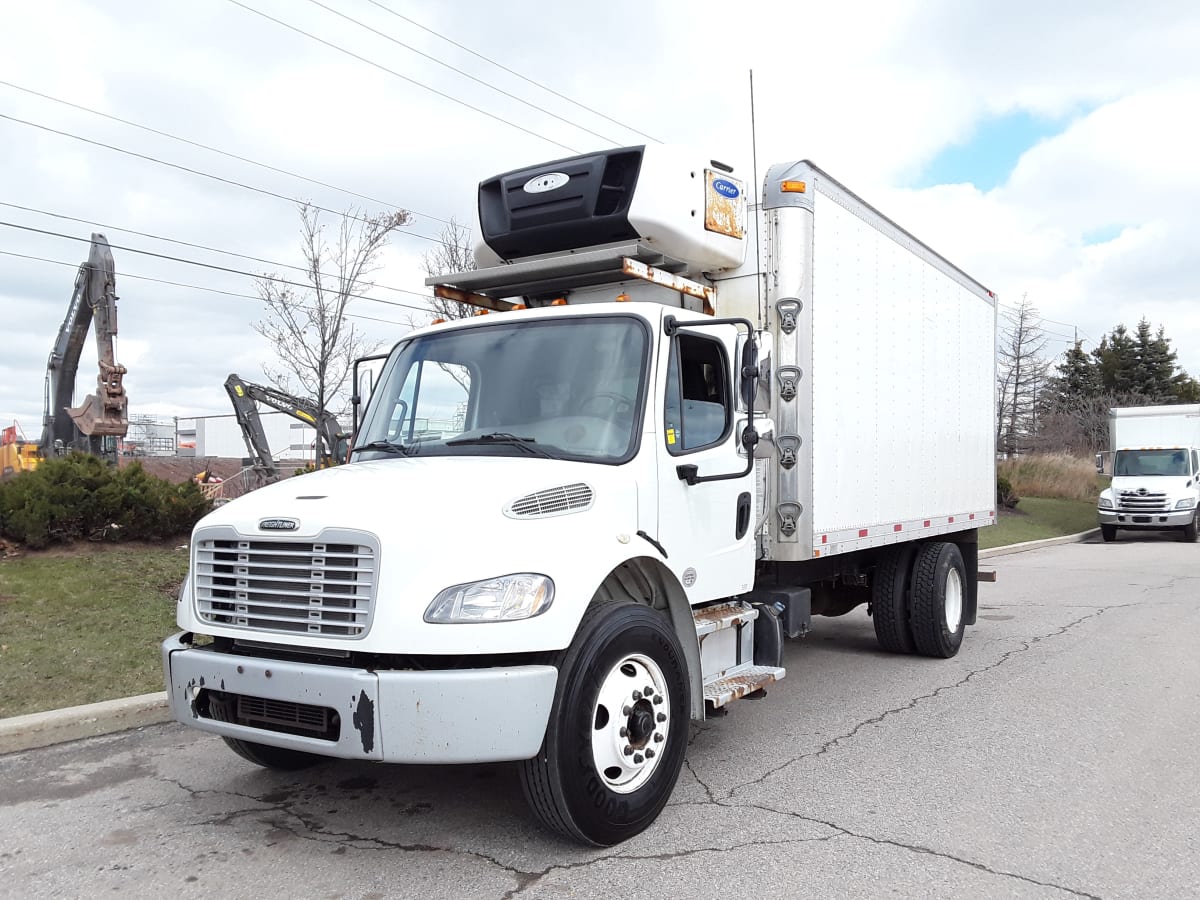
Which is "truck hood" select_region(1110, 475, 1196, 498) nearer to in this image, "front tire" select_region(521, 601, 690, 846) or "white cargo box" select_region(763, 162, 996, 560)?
"white cargo box" select_region(763, 162, 996, 560)

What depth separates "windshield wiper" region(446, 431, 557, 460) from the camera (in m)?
4.66

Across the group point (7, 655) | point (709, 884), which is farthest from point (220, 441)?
point (709, 884)

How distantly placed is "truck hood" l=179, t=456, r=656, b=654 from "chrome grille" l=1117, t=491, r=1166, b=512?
2236 centimetres

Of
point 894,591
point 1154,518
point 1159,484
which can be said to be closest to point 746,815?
point 894,591

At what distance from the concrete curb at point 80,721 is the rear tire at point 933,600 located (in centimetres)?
592

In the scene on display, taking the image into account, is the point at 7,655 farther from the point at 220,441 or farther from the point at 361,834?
the point at 220,441

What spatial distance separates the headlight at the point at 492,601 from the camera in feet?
12.4

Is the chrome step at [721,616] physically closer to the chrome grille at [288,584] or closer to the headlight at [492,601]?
the headlight at [492,601]

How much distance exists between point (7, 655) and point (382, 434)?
387cm

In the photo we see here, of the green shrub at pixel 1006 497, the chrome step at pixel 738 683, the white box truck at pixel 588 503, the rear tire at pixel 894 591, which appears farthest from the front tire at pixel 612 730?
the green shrub at pixel 1006 497

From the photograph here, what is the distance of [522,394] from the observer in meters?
4.95

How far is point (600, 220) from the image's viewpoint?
562 centimetres

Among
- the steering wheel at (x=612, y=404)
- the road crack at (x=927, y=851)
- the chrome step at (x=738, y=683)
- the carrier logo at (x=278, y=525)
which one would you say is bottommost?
the road crack at (x=927, y=851)

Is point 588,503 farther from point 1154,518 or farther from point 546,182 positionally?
point 1154,518
